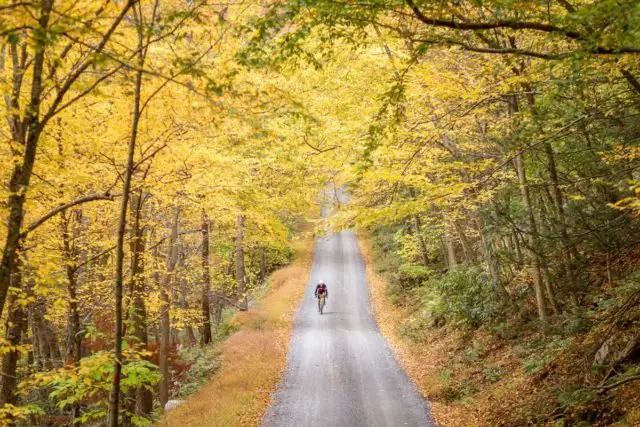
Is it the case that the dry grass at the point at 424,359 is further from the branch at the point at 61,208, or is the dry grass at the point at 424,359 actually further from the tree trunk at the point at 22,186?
the tree trunk at the point at 22,186

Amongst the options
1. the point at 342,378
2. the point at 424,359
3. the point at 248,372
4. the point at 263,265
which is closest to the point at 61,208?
the point at 248,372

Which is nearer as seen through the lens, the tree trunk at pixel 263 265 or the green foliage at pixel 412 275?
the green foliage at pixel 412 275

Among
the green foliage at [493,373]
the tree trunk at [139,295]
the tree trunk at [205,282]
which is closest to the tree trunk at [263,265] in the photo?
the tree trunk at [205,282]

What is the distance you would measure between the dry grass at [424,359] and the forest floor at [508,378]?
0.03m

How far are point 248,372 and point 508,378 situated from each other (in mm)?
7604

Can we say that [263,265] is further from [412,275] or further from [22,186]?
[22,186]

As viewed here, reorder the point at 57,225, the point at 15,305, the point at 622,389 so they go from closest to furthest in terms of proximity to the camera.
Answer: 1. the point at 622,389
2. the point at 15,305
3. the point at 57,225

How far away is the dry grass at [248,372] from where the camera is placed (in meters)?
11.6

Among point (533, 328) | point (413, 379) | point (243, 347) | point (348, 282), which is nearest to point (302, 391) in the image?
point (413, 379)

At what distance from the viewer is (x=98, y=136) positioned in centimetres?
956

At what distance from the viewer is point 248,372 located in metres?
14.6

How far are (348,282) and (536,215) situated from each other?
16719 mm

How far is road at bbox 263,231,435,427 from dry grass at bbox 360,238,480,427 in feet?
0.99

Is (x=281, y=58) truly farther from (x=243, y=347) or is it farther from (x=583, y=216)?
(x=243, y=347)
